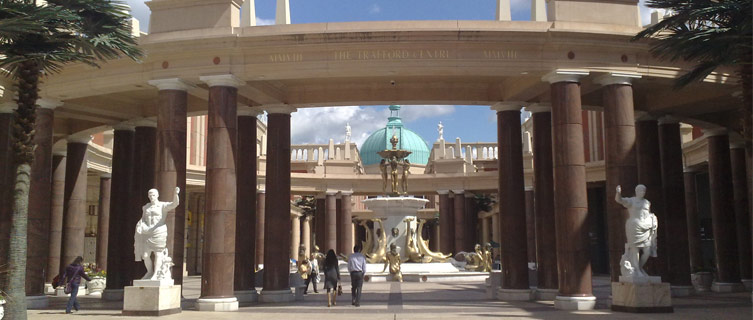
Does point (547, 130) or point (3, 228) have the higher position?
point (547, 130)

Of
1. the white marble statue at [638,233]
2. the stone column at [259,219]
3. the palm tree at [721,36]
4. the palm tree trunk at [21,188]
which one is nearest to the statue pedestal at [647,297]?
the white marble statue at [638,233]

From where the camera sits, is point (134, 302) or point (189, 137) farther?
point (189, 137)

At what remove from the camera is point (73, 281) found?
66.2 feet

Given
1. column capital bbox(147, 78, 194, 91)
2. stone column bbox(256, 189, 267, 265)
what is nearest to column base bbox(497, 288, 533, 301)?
column capital bbox(147, 78, 194, 91)

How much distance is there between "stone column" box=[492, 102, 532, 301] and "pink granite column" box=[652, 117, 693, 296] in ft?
19.6

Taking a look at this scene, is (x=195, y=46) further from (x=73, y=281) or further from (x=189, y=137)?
(x=189, y=137)

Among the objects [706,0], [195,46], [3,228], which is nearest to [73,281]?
[3,228]

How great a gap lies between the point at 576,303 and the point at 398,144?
220ft

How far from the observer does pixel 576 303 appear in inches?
790

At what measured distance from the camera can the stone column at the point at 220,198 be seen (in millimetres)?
20562

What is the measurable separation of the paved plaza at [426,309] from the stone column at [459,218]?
80.1 feet

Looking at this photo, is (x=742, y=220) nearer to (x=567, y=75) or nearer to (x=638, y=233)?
(x=567, y=75)

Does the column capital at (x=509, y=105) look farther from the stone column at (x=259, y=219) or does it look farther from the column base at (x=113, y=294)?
the stone column at (x=259, y=219)

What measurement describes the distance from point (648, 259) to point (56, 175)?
25632 millimetres
